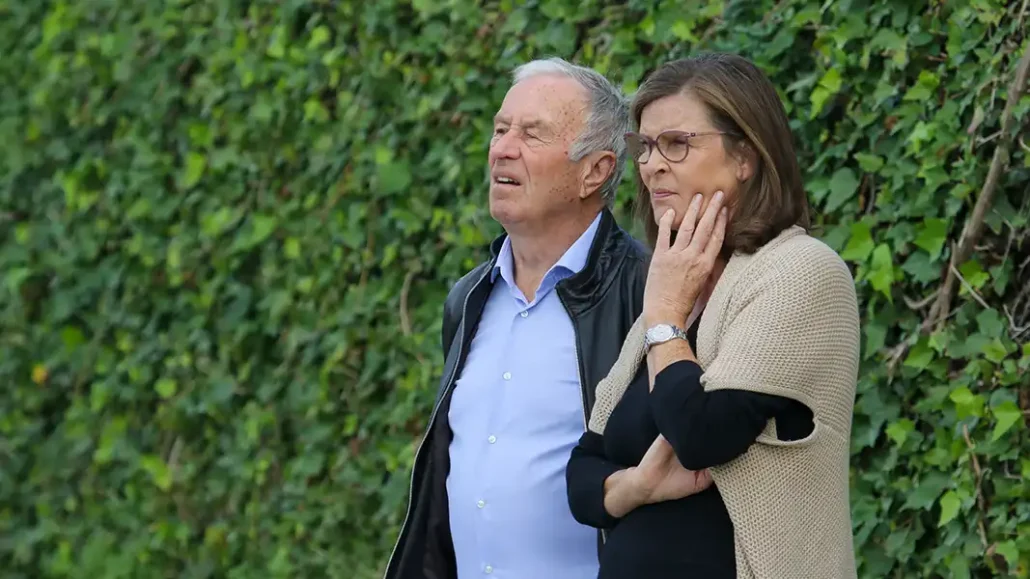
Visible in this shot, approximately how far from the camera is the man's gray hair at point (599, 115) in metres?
3.49

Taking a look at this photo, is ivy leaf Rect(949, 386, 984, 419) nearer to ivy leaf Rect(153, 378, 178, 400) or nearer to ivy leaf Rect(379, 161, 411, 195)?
ivy leaf Rect(379, 161, 411, 195)

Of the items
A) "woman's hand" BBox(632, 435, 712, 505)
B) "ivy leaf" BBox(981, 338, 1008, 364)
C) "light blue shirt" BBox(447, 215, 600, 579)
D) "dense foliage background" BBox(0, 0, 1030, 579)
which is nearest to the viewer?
"woman's hand" BBox(632, 435, 712, 505)

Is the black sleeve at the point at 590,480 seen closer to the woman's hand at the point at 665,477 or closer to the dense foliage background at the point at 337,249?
the woman's hand at the point at 665,477

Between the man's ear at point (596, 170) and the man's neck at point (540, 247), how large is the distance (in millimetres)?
65

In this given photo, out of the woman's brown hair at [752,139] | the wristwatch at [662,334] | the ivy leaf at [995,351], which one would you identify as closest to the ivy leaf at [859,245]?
the ivy leaf at [995,351]

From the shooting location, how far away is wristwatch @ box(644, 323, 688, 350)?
2691 mm

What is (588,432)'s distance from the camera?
2963 mm

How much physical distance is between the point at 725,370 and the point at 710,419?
0.09 m

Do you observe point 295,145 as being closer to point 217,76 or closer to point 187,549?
point 217,76

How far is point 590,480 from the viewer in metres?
2.85

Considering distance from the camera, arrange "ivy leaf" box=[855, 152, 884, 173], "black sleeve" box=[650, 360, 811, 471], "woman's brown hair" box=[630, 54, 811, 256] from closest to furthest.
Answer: "black sleeve" box=[650, 360, 811, 471]
"woman's brown hair" box=[630, 54, 811, 256]
"ivy leaf" box=[855, 152, 884, 173]

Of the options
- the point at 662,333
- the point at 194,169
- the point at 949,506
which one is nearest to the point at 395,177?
the point at 194,169

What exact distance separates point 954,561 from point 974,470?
212 millimetres

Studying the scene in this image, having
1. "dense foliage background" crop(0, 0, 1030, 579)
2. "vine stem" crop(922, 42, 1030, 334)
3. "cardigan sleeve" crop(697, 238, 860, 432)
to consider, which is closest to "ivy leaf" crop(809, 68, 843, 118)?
"dense foliage background" crop(0, 0, 1030, 579)
